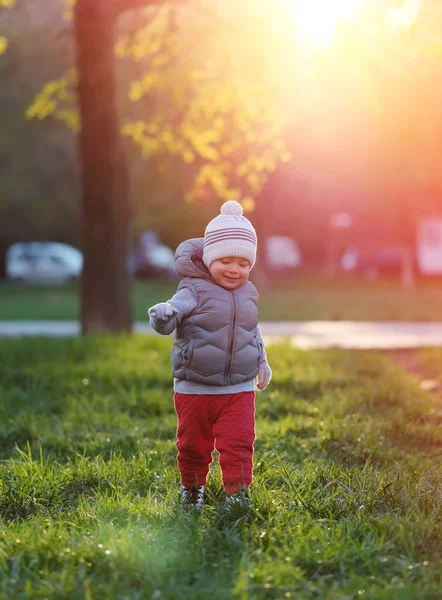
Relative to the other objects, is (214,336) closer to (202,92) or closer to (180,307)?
(180,307)

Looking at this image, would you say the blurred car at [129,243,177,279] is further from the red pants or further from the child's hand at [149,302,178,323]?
the child's hand at [149,302,178,323]

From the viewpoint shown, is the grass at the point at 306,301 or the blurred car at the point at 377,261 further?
the blurred car at the point at 377,261

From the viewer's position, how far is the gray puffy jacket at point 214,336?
4.29 meters

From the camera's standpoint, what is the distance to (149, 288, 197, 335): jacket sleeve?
4.15 m

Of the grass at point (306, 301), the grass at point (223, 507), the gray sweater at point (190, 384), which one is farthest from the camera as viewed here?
the grass at point (306, 301)

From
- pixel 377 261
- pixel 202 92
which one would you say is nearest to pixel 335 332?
pixel 202 92

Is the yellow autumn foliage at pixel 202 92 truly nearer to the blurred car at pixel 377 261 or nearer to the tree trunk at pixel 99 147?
the tree trunk at pixel 99 147

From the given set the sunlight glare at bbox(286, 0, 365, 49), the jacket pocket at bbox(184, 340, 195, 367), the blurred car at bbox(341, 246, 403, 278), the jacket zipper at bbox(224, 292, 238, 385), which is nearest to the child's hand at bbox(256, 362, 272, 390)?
the jacket zipper at bbox(224, 292, 238, 385)

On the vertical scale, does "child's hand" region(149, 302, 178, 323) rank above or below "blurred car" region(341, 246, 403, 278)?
below

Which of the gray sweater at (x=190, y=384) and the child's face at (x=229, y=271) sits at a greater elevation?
the child's face at (x=229, y=271)

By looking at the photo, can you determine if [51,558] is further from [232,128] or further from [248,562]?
[232,128]

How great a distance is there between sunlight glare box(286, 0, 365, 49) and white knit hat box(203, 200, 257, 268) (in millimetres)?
7270

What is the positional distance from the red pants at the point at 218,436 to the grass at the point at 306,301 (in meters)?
13.6

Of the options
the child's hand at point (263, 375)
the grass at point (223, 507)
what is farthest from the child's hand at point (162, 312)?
the grass at point (223, 507)
